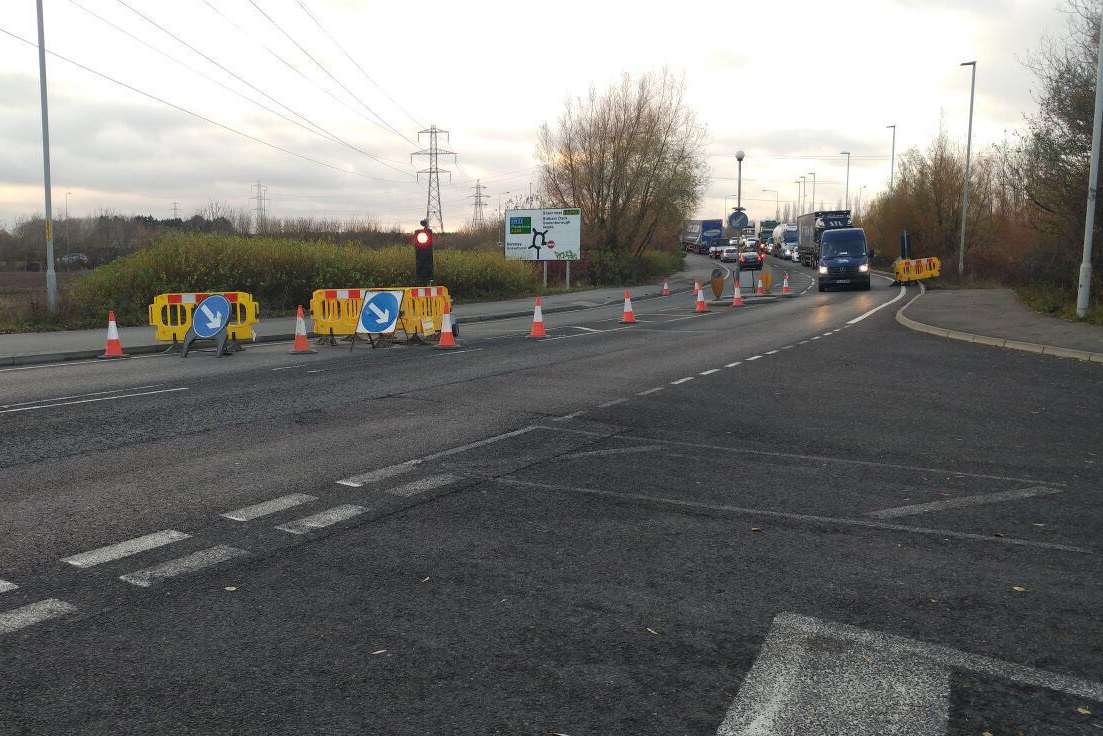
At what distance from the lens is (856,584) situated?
14.1ft

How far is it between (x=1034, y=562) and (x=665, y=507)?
2.10 metres

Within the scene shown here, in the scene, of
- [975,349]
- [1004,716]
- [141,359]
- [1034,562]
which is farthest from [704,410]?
[141,359]

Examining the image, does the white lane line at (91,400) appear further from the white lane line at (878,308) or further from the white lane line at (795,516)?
the white lane line at (878,308)

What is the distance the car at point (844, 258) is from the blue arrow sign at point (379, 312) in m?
26.8

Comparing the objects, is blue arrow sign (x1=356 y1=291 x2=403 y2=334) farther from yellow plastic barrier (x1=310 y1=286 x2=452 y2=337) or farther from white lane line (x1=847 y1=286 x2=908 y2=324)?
white lane line (x1=847 y1=286 x2=908 y2=324)

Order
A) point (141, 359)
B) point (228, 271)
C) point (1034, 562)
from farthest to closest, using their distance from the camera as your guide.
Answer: point (228, 271) < point (141, 359) < point (1034, 562)

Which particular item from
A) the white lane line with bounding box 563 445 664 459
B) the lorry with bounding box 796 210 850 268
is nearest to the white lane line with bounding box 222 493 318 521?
the white lane line with bounding box 563 445 664 459

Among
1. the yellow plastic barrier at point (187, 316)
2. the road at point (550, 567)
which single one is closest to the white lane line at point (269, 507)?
the road at point (550, 567)

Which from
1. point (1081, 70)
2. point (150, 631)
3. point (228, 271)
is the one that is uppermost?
point (1081, 70)

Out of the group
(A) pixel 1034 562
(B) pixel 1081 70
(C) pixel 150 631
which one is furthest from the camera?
(B) pixel 1081 70

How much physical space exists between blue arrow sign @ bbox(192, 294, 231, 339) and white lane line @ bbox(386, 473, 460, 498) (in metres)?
11.7

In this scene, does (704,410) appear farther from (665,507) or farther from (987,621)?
(987,621)

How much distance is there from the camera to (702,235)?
3797 inches

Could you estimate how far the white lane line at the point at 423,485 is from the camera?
606cm
